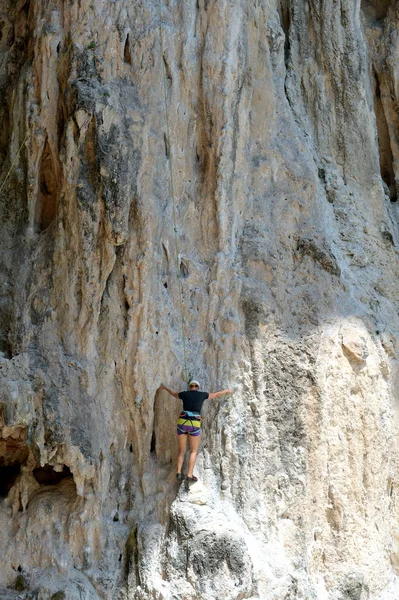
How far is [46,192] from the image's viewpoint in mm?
10188

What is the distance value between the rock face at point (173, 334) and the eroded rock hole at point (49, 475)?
0.07 ft

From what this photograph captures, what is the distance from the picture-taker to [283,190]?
10.5 metres

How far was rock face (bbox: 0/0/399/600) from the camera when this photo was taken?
9078mm

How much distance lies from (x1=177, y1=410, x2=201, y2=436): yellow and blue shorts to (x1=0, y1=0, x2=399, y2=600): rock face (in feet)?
0.92

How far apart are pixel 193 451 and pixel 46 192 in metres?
3.20

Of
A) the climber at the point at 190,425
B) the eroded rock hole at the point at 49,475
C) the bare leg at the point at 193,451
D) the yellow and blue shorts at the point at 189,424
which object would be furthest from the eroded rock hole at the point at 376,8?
the eroded rock hole at the point at 49,475

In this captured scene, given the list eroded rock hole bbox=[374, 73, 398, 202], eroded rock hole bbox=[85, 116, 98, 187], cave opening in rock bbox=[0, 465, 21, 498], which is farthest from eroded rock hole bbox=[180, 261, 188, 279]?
eroded rock hole bbox=[374, 73, 398, 202]

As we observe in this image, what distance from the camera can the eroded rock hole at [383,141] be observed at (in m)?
12.6

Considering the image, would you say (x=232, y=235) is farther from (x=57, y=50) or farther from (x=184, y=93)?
(x=57, y=50)

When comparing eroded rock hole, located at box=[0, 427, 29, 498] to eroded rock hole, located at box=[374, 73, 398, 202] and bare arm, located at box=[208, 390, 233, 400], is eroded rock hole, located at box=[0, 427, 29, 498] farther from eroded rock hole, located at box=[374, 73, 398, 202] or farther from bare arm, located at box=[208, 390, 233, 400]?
eroded rock hole, located at box=[374, 73, 398, 202]

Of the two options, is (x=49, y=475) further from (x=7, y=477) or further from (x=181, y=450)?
(x=181, y=450)

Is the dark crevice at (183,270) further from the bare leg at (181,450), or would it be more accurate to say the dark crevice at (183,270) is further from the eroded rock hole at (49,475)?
the eroded rock hole at (49,475)

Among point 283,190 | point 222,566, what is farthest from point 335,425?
point 283,190

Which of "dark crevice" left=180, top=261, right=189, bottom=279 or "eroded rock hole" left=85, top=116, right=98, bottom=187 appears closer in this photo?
"eroded rock hole" left=85, top=116, right=98, bottom=187
